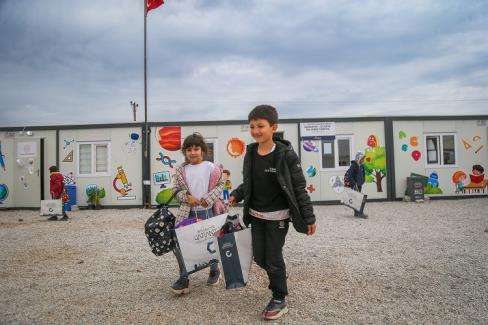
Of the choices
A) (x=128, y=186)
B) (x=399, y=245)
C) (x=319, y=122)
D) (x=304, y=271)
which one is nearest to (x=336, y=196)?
(x=319, y=122)

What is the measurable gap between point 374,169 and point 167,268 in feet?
34.8

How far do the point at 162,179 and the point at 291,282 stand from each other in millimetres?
9744

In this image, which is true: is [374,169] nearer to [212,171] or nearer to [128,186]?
[128,186]

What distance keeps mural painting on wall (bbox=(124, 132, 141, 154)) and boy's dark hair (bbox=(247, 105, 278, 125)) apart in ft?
35.4

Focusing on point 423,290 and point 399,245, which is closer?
point 423,290

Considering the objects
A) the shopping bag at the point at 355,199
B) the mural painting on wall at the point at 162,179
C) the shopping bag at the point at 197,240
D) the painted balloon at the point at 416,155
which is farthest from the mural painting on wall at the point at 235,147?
the shopping bag at the point at 197,240

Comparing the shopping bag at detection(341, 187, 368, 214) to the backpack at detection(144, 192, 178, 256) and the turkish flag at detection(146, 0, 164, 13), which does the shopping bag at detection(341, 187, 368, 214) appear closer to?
the backpack at detection(144, 192, 178, 256)

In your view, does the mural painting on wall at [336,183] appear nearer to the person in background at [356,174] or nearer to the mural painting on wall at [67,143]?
the person in background at [356,174]

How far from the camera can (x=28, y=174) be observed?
42.8 feet

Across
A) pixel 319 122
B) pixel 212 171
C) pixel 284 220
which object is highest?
pixel 319 122

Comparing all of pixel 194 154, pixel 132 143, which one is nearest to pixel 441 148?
pixel 132 143

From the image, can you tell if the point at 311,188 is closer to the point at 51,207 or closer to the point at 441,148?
the point at 441,148

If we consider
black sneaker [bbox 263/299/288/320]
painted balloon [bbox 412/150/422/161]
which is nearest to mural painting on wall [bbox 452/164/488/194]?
painted balloon [bbox 412/150/422/161]

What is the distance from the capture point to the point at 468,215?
357 inches
